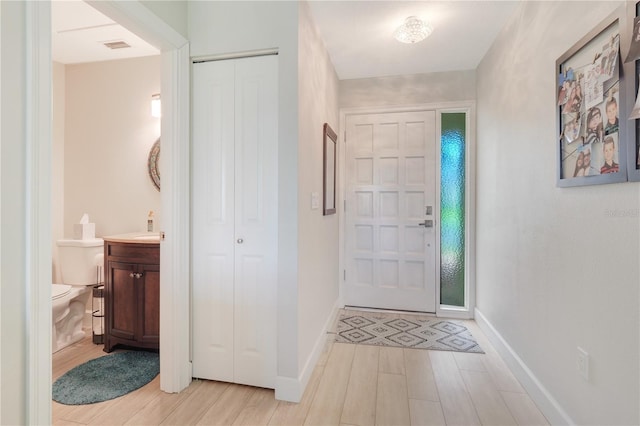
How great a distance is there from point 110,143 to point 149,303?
1688 millimetres

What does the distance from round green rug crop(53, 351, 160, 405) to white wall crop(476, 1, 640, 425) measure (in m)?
2.43

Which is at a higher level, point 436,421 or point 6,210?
point 6,210

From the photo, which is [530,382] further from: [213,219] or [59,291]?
[59,291]

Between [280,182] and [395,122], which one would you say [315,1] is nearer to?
[280,182]

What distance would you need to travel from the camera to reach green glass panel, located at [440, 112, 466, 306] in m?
3.24

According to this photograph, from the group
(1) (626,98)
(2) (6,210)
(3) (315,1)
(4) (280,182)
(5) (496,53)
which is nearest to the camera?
(2) (6,210)

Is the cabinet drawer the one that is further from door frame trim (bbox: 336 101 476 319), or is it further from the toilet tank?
door frame trim (bbox: 336 101 476 319)

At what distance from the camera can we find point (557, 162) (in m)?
1.64

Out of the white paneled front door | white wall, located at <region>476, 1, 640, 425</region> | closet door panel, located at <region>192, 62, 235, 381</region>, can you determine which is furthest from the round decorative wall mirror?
white wall, located at <region>476, 1, 640, 425</region>

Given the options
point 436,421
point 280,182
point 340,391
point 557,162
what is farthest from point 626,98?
point 340,391

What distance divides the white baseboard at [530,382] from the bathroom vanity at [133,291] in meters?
2.44

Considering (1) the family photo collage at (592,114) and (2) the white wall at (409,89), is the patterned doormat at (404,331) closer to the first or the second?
(1) the family photo collage at (592,114)

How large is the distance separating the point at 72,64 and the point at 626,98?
13.5 ft

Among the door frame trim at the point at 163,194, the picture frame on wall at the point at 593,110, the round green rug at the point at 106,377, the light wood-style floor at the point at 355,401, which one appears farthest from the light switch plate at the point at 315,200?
the round green rug at the point at 106,377
